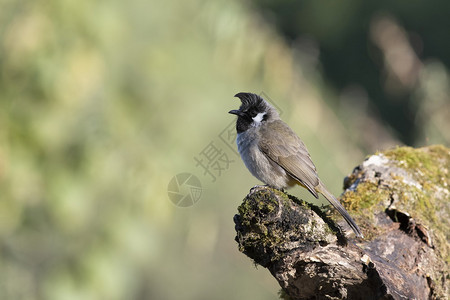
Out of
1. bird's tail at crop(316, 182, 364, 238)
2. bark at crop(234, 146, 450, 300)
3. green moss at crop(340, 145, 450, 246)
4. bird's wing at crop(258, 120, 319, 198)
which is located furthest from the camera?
bird's wing at crop(258, 120, 319, 198)

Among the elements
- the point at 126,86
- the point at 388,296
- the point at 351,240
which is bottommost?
the point at 388,296

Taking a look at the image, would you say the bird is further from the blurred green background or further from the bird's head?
the blurred green background

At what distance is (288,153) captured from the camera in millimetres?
4430

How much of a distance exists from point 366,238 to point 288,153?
0.98 meters

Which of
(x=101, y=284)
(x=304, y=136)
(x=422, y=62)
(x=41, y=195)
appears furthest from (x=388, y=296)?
(x=422, y=62)

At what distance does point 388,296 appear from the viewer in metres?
3.14

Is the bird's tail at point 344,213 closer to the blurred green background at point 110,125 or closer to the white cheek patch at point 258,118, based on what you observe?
the white cheek patch at point 258,118

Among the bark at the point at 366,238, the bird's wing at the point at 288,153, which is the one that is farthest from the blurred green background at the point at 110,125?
the bark at the point at 366,238

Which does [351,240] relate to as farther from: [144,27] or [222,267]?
[222,267]

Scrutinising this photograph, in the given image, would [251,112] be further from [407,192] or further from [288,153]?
[407,192]

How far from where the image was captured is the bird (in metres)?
4.30

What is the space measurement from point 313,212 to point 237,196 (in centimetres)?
398

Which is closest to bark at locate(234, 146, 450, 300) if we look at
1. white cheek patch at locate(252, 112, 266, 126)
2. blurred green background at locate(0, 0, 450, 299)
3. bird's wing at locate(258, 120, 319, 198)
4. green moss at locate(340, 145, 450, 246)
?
green moss at locate(340, 145, 450, 246)

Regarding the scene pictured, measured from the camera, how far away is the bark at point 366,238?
10.5 feet
